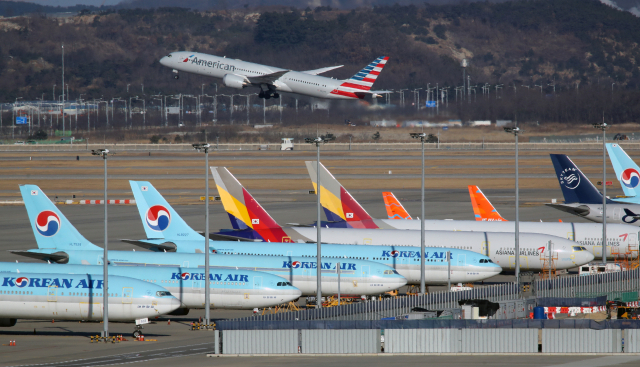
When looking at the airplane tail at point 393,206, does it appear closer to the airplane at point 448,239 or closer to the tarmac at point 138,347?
the airplane at point 448,239

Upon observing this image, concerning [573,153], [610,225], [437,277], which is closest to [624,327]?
[437,277]

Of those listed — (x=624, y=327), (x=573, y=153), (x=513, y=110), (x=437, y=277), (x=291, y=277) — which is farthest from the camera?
(x=573, y=153)

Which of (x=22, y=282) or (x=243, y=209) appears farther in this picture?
(x=243, y=209)

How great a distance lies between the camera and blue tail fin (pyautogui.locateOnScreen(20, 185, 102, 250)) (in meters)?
53.3

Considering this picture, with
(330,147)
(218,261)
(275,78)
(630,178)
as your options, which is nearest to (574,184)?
(630,178)

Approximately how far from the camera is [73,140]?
7195 inches

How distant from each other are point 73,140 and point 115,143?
1224 cm

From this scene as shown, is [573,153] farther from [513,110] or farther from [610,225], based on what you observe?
[610,225]

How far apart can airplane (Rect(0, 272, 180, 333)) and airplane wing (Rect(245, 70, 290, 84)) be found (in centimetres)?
6443

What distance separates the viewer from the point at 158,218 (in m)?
60.2

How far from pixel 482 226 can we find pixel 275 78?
48.3 metres

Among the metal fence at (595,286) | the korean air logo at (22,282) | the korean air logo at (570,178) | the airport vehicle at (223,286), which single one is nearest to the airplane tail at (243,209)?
A: the airport vehicle at (223,286)

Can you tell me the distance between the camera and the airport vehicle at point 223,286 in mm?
46094

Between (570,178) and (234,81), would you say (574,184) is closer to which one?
(570,178)
